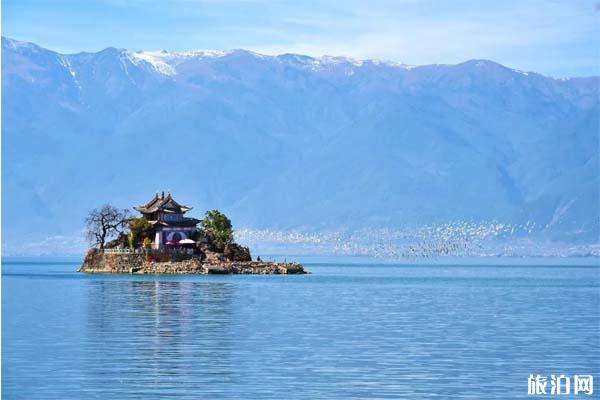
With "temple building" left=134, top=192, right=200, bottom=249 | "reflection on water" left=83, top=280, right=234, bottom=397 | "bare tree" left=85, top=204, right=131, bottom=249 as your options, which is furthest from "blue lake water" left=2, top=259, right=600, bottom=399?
"bare tree" left=85, top=204, right=131, bottom=249

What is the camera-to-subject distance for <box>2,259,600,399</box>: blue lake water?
172ft

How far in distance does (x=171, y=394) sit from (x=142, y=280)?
100.0 m

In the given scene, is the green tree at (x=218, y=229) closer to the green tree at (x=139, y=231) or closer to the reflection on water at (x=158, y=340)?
the green tree at (x=139, y=231)

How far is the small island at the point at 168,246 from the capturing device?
167625mm

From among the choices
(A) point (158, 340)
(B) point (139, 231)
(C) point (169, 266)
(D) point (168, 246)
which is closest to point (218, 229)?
(D) point (168, 246)

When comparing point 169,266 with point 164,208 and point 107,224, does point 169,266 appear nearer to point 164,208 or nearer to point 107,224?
point 164,208

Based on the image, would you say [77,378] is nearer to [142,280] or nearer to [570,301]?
[570,301]

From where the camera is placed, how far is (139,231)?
169000mm

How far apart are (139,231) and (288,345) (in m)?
104

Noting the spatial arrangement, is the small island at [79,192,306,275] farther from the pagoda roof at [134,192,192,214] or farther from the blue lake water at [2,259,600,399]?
the blue lake water at [2,259,600,399]

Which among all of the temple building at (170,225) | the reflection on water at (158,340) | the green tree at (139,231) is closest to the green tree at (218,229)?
the temple building at (170,225)

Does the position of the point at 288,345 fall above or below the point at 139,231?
below

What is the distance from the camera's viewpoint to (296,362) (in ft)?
195

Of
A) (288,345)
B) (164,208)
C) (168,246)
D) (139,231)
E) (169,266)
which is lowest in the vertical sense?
(288,345)
